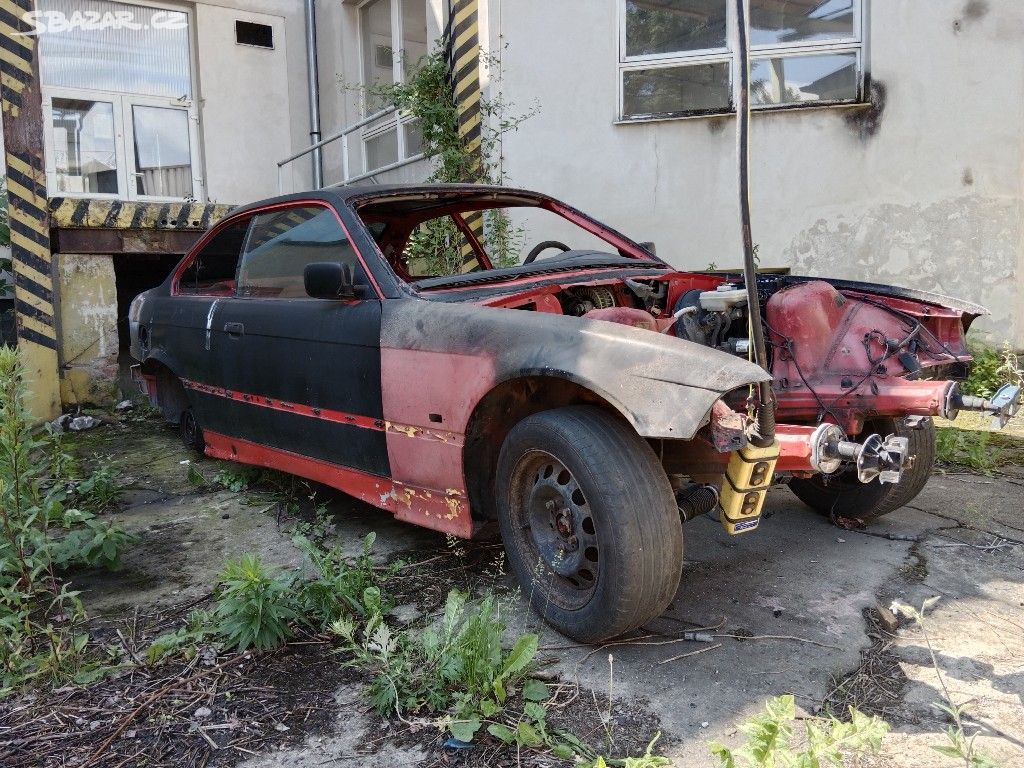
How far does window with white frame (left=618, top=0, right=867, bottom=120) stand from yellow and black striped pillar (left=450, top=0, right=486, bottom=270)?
1.17 metres

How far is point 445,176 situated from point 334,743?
5.43 m

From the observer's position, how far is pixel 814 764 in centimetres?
158

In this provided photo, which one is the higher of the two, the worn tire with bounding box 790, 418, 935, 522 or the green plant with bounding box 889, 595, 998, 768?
the worn tire with bounding box 790, 418, 935, 522

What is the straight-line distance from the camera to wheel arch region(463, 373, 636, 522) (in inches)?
102

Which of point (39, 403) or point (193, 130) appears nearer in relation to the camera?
point (39, 403)

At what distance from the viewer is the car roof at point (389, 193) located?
3.46m

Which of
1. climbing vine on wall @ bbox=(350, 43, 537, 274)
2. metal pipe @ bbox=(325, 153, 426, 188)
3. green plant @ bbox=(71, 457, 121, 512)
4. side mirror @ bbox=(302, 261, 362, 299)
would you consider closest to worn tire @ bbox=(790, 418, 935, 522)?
side mirror @ bbox=(302, 261, 362, 299)

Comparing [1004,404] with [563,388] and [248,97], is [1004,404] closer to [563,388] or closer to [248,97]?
[563,388]

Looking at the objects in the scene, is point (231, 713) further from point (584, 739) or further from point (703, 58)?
point (703, 58)

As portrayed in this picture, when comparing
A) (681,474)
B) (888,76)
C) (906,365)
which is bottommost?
(681,474)

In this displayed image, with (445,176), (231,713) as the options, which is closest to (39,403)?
(445,176)

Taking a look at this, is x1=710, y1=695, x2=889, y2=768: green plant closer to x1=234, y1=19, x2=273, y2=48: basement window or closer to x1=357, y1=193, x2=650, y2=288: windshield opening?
x1=357, y1=193, x2=650, y2=288: windshield opening

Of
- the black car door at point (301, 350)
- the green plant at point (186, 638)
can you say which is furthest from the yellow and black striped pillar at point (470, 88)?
the green plant at point (186, 638)

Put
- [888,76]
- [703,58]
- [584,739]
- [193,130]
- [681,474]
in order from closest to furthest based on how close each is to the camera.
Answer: [584,739] < [681,474] < [888,76] < [703,58] < [193,130]
